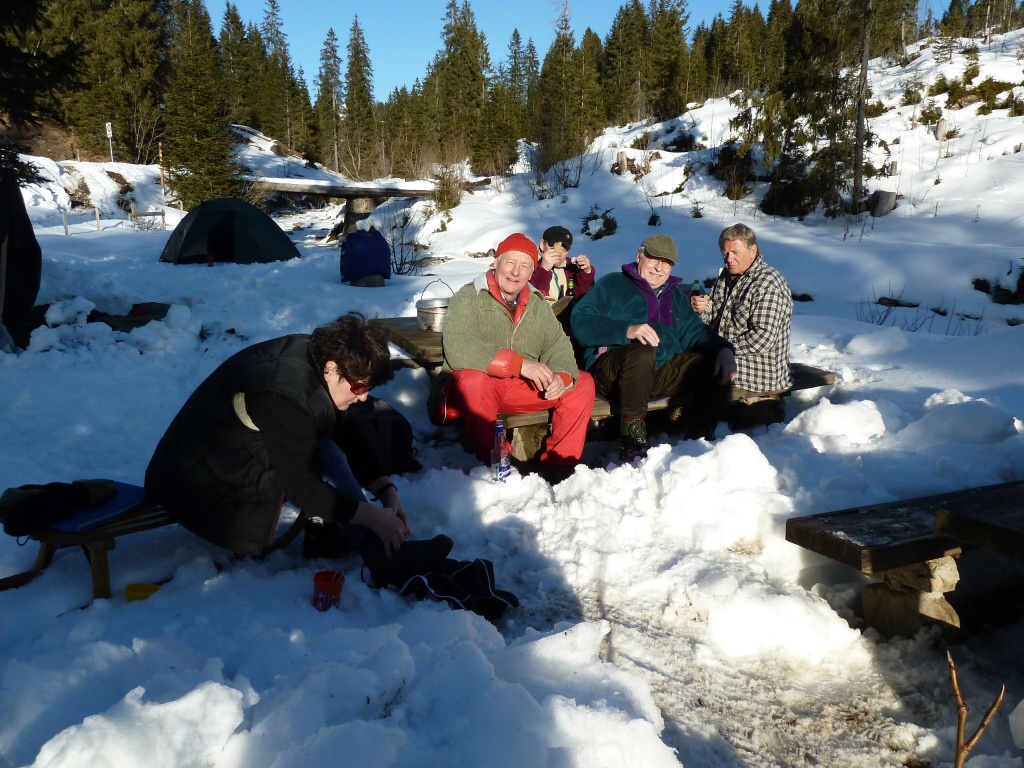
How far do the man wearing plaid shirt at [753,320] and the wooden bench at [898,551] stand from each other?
1902 mm

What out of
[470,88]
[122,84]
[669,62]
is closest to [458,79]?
[470,88]

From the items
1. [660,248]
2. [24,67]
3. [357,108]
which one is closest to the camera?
[660,248]

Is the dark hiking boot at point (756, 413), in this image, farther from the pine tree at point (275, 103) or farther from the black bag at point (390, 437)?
the pine tree at point (275, 103)

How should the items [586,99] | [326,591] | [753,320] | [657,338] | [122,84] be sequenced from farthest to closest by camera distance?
[122,84] → [586,99] → [753,320] → [657,338] → [326,591]

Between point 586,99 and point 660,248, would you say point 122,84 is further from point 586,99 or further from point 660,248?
point 660,248

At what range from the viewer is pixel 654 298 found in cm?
457

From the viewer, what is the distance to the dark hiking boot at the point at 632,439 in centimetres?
420

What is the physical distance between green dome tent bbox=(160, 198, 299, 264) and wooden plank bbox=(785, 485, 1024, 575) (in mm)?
10790

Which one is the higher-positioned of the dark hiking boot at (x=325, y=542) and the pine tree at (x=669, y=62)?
the pine tree at (x=669, y=62)

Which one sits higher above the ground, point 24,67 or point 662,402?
point 24,67

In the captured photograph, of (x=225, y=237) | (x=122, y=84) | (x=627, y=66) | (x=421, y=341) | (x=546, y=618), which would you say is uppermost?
(x=627, y=66)

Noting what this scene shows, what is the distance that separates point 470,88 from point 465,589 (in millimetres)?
42259

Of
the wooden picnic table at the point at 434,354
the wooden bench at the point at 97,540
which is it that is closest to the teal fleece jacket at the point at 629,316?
the wooden picnic table at the point at 434,354

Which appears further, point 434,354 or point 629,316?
point 434,354
